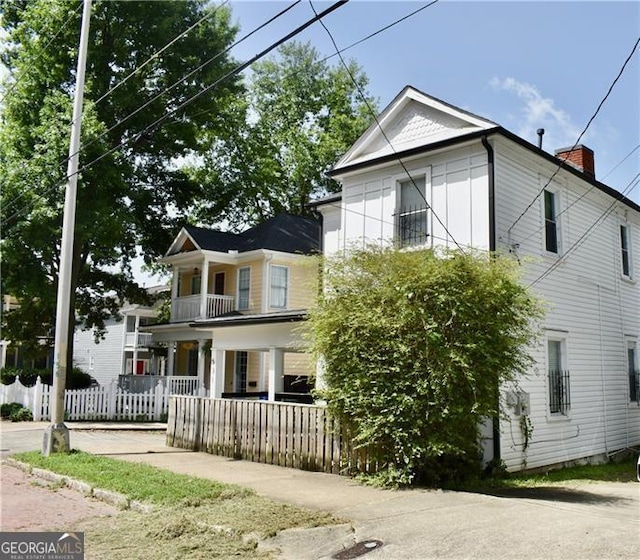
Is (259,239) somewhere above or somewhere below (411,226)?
above

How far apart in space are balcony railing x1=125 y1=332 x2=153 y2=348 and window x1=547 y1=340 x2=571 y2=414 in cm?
3164

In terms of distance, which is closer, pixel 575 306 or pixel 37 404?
pixel 575 306

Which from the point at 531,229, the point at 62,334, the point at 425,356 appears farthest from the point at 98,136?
the point at 425,356

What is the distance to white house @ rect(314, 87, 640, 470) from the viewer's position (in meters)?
13.1

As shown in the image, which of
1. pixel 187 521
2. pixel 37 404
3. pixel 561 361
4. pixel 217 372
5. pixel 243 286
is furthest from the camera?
pixel 243 286

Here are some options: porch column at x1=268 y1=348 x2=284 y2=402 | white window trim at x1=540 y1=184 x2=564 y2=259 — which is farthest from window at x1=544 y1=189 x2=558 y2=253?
porch column at x1=268 y1=348 x2=284 y2=402

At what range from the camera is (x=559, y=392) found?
14086mm

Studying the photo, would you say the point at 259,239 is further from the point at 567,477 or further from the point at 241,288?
the point at 567,477

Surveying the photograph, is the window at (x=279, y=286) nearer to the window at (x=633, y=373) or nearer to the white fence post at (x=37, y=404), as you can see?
the white fence post at (x=37, y=404)

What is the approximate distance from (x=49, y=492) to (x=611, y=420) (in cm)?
1359

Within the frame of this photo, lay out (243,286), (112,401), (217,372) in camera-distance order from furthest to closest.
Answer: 1. (243,286)
2. (112,401)
3. (217,372)

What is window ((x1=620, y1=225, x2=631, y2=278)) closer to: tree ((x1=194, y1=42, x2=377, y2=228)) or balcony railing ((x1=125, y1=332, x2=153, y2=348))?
tree ((x1=194, y1=42, x2=377, y2=228))

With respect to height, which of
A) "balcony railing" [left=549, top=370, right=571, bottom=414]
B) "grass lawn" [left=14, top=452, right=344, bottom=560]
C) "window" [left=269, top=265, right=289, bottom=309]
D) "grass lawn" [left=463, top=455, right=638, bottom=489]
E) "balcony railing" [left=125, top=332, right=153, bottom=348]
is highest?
"window" [left=269, top=265, right=289, bottom=309]

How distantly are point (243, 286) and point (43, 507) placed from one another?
62.8 ft
